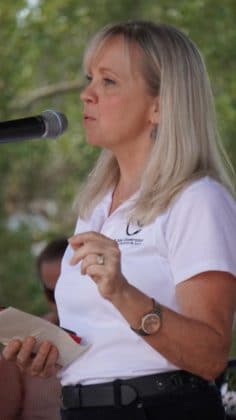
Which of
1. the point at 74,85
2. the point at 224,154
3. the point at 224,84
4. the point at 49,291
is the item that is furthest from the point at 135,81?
the point at 74,85

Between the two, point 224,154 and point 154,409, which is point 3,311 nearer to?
point 154,409

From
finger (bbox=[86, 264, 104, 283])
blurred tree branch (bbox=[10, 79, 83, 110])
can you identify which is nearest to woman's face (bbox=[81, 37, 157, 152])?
finger (bbox=[86, 264, 104, 283])

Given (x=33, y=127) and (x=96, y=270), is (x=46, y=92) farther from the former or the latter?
(x=96, y=270)


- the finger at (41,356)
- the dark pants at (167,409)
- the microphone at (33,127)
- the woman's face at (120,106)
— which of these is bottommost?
the dark pants at (167,409)

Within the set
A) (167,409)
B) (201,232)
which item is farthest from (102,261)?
(167,409)

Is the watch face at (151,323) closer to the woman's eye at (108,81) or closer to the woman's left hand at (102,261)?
the woman's left hand at (102,261)

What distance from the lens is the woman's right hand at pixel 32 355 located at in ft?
8.58

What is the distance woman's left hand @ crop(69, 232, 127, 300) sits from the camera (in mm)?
2285

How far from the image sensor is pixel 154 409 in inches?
103

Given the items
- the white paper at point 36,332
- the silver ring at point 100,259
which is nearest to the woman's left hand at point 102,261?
the silver ring at point 100,259

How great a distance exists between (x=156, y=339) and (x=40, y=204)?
9.55 m

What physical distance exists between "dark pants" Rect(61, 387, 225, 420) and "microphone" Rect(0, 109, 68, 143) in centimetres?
67

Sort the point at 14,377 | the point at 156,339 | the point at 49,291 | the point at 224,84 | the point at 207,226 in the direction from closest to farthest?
the point at 156,339 → the point at 207,226 → the point at 14,377 → the point at 49,291 → the point at 224,84

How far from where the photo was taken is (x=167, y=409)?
2.61 meters
